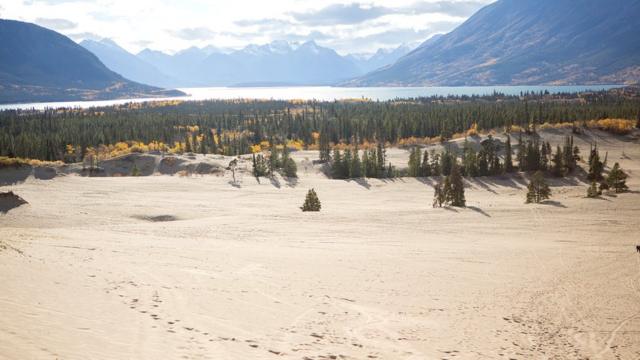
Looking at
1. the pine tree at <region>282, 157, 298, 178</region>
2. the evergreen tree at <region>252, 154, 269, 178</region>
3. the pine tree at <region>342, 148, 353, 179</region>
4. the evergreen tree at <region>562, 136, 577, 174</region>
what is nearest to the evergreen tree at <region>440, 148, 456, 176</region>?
the pine tree at <region>342, 148, 353, 179</region>

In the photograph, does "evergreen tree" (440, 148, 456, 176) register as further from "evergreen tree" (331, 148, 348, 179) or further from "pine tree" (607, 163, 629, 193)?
"pine tree" (607, 163, 629, 193)

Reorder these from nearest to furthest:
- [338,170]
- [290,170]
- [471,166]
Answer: [471,166] → [290,170] → [338,170]

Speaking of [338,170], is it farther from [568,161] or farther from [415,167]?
[568,161]

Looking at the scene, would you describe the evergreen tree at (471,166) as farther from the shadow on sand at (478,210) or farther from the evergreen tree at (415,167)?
the shadow on sand at (478,210)

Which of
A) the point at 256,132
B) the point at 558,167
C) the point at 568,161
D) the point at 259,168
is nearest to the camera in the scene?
the point at 558,167

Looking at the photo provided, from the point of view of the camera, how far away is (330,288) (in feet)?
79.5

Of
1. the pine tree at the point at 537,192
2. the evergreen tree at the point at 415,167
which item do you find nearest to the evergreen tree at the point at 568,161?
the evergreen tree at the point at 415,167

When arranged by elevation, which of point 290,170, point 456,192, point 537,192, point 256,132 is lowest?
point 537,192

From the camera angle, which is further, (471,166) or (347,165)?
(347,165)

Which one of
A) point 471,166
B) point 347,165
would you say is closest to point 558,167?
point 471,166

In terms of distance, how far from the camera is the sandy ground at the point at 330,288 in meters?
16.2

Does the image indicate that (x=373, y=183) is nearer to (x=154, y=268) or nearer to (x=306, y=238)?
(x=306, y=238)

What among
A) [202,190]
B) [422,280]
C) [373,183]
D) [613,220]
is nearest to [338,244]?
[422,280]

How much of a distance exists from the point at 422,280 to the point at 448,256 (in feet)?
21.5
